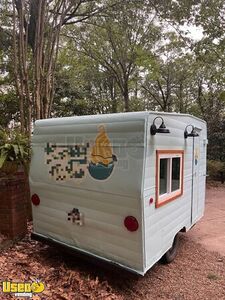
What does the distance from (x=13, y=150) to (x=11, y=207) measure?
927mm

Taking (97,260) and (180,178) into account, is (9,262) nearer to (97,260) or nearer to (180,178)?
(97,260)

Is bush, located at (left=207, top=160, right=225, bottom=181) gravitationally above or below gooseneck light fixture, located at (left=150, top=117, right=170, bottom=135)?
below

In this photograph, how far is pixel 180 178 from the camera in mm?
3865

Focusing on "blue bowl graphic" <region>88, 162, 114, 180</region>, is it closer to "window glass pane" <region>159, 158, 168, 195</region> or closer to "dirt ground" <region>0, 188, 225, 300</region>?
"window glass pane" <region>159, 158, 168, 195</region>

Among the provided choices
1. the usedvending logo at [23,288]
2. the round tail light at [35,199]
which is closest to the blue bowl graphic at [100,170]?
the round tail light at [35,199]

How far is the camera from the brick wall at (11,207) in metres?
3.81

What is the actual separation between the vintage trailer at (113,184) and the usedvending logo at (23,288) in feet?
2.38

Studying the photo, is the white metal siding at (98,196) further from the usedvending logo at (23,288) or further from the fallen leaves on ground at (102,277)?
the usedvending logo at (23,288)

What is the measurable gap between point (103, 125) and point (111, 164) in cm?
45

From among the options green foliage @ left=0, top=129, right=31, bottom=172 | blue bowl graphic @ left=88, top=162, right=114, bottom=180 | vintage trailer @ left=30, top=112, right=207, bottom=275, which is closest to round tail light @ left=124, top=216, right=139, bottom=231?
vintage trailer @ left=30, top=112, right=207, bottom=275

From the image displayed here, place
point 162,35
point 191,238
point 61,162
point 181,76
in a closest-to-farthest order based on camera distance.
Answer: point 61,162 < point 191,238 < point 162,35 < point 181,76

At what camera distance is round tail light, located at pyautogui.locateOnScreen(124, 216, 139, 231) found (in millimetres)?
2867

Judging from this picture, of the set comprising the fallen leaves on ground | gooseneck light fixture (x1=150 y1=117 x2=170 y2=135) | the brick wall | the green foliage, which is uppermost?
gooseneck light fixture (x1=150 y1=117 x2=170 y2=135)

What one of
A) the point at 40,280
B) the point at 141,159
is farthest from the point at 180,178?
the point at 40,280
